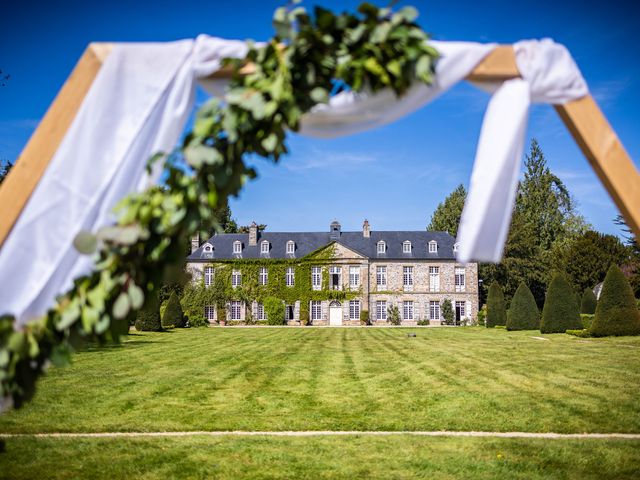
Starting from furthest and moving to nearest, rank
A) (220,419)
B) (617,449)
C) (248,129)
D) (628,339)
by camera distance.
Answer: (628,339) < (220,419) < (617,449) < (248,129)

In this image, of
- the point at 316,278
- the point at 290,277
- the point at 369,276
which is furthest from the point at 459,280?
the point at 290,277

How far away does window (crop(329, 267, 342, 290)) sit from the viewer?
137 feet

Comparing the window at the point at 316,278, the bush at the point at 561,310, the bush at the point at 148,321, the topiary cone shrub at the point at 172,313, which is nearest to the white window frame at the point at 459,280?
the window at the point at 316,278

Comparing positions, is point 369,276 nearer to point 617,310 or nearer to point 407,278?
point 407,278

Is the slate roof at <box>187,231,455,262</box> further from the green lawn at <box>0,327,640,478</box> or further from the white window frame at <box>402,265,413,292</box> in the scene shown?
the green lawn at <box>0,327,640,478</box>

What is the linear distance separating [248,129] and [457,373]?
11.4 meters

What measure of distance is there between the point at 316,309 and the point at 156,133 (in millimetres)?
39674

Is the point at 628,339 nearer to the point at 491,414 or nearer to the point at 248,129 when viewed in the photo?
the point at 491,414

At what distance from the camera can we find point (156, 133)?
2.81m

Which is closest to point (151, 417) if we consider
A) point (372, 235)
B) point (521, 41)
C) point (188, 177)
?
point (188, 177)

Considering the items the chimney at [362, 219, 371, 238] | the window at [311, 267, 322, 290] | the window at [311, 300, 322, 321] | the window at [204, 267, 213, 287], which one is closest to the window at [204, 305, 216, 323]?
the window at [204, 267, 213, 287]

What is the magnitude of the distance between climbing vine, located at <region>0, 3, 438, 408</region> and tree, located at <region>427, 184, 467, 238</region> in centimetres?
5444

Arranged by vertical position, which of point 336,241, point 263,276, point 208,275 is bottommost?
point 263,276

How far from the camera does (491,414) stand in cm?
841
